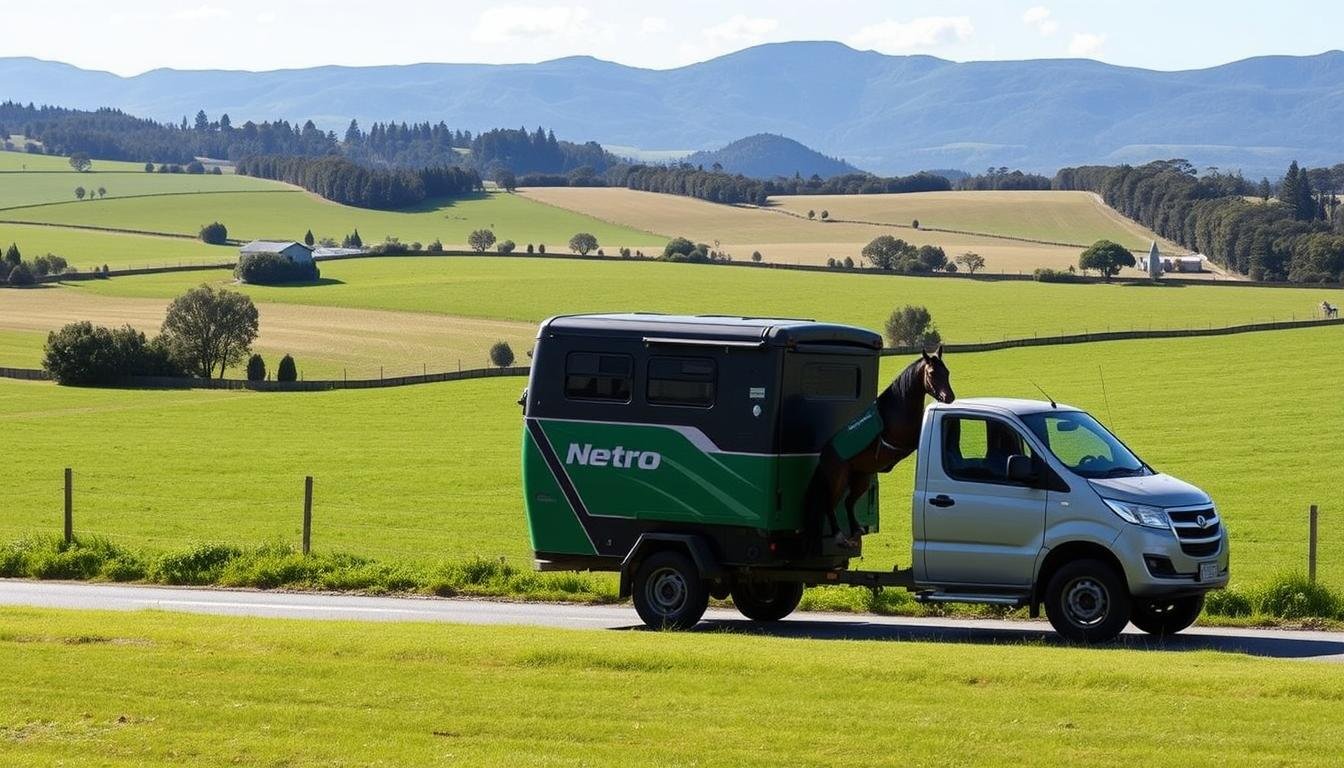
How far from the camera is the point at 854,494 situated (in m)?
19.7

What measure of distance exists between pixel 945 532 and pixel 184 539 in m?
18.0

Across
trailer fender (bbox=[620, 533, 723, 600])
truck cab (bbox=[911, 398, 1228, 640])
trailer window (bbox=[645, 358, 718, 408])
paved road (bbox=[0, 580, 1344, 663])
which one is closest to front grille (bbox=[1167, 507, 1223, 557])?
truck cab (bbox=[911, 398, 1228, 640])

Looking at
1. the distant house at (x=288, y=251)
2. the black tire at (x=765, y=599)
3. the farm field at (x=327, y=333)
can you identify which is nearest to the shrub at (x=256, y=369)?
the farm field at (x=327, y=333)

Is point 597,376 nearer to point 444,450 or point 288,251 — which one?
point 444,450

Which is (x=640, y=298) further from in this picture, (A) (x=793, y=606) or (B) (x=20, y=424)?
(A) (x=793, y=606)

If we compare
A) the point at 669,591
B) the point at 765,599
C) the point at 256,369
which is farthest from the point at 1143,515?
the point at 256,369

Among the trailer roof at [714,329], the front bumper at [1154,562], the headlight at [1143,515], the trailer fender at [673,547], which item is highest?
the trailer roof at [714,329]

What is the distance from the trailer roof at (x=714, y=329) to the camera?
19.2m

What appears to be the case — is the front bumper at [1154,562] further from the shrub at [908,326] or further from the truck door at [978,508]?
the shrub at [908,326]

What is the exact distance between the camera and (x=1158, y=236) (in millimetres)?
189375

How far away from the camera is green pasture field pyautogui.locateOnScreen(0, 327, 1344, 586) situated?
110 ft

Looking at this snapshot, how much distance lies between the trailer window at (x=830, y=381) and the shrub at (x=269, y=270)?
129903mm

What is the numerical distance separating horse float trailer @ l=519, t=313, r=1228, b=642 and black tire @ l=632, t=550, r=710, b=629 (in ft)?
0.07

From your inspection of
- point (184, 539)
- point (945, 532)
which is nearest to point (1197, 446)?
point (184, 539)
